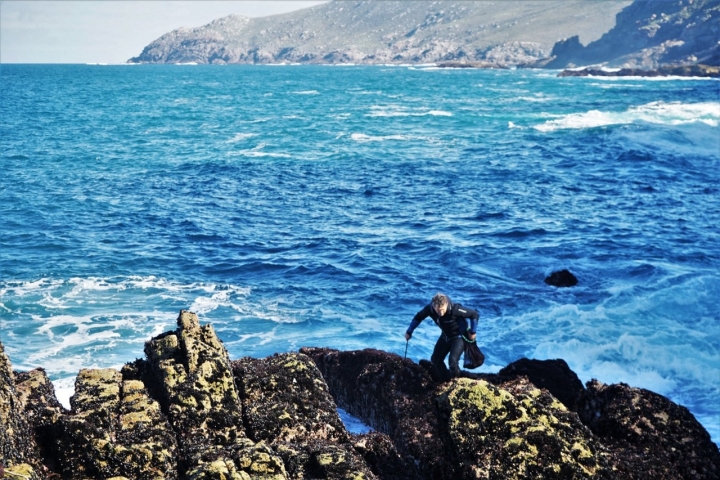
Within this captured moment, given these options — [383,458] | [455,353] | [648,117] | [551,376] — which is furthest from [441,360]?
[648,117]

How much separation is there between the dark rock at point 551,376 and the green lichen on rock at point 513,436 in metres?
2.20

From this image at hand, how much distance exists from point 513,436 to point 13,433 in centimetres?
685

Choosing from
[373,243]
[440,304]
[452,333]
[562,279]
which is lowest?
[562,279]

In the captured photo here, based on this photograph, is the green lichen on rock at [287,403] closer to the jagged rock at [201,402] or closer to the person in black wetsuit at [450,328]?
the jagged rock at [201,402]

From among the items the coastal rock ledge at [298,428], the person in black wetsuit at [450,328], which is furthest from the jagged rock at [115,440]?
the person in black wetsuit at [450,328]

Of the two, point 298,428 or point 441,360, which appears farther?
point 441,360

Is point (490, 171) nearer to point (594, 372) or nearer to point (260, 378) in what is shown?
point (594, 372)

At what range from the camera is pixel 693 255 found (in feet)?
88.1

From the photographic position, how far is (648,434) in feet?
35.1

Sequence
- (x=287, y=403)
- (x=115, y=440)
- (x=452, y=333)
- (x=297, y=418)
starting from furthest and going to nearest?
(x=452, y=333), (x=287, y=403), (x=297, y=418), (x=115, y=440)

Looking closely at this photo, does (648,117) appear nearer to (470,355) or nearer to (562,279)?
(562,279)

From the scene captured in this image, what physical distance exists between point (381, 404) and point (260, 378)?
98.7 inches

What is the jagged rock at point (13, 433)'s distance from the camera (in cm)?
910

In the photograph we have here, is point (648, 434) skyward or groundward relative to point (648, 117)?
groundward
